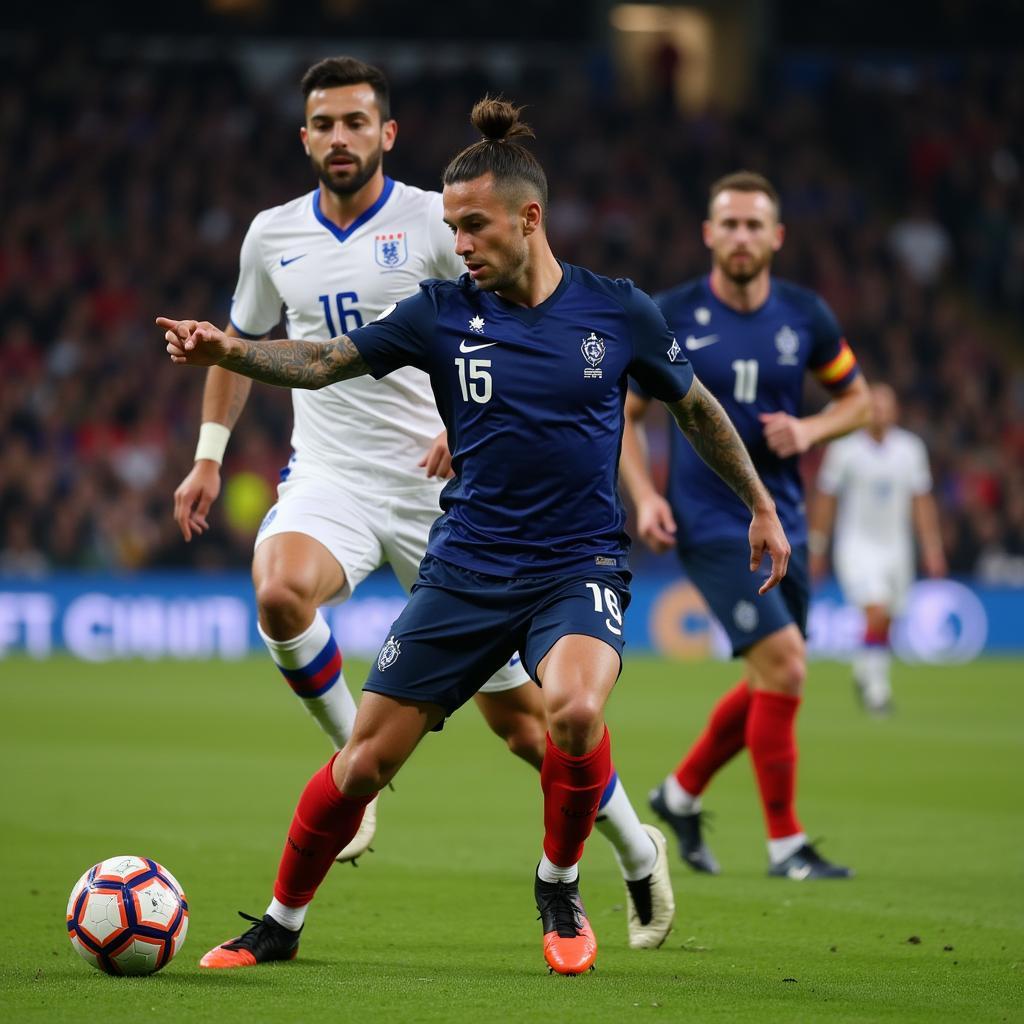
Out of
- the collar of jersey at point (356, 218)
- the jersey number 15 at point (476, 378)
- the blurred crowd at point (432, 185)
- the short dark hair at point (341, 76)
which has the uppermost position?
the blurred crowd at point (432, 185)

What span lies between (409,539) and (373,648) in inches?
499

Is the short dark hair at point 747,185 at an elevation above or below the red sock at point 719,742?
above

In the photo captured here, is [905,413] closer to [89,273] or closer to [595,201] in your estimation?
[595,201]

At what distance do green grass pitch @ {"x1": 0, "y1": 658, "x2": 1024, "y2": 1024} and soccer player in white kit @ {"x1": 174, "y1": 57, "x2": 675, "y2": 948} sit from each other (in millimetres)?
854

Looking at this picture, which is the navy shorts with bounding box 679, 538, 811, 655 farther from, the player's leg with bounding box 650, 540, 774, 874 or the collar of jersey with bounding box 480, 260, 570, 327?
the collar of jersey with bounding box 480, 260, 570, 327

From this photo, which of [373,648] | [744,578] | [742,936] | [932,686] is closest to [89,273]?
[373,648]

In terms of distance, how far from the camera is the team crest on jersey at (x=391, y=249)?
6.52 meters

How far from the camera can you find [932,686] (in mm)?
17188

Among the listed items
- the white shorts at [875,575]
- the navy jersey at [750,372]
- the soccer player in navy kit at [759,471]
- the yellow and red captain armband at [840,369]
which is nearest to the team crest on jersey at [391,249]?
the soccer player in navy kit at [759,471]

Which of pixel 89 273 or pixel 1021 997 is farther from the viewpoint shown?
pixel 89 273

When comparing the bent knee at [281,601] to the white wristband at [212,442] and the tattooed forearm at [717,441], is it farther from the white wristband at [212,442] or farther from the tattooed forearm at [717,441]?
the tattooed forearm at [717,441]

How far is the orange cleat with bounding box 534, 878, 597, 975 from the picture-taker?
5203mm

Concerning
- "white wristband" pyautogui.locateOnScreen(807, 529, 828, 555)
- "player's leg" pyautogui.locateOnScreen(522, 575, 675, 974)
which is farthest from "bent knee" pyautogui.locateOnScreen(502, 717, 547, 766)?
"white wristband" pyautogui.locateOnScreen(807, 529, 828, 555)

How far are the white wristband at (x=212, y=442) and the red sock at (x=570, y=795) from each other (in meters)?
1.97
